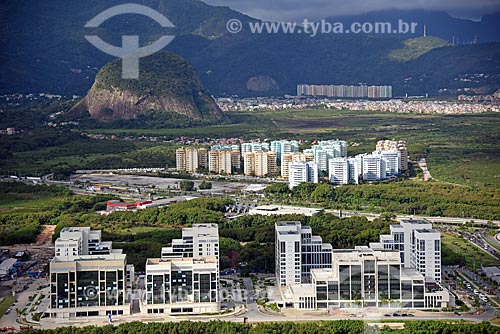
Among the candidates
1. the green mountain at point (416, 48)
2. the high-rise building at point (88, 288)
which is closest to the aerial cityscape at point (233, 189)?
the high-rise building at point (88, 288)

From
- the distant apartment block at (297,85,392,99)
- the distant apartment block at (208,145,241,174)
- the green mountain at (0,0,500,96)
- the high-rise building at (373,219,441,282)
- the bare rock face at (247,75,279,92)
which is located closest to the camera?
the high-rise building at (373,219,441,282)

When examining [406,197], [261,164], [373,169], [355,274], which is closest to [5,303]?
[355,274]

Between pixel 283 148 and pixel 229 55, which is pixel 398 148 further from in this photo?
pixel 229 55

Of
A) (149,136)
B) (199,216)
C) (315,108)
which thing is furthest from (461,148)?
(315,108)

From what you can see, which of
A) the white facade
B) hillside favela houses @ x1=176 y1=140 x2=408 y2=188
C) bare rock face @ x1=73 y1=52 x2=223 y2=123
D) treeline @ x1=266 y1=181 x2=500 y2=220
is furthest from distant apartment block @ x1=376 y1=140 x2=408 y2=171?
bare rock face @ x1=73 y1=52 x2=223 y2=123

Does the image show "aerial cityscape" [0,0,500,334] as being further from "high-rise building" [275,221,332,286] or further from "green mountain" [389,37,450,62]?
"green mountain" [389,37,450,62]

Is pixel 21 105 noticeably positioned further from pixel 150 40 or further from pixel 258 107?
pixel 150 40
